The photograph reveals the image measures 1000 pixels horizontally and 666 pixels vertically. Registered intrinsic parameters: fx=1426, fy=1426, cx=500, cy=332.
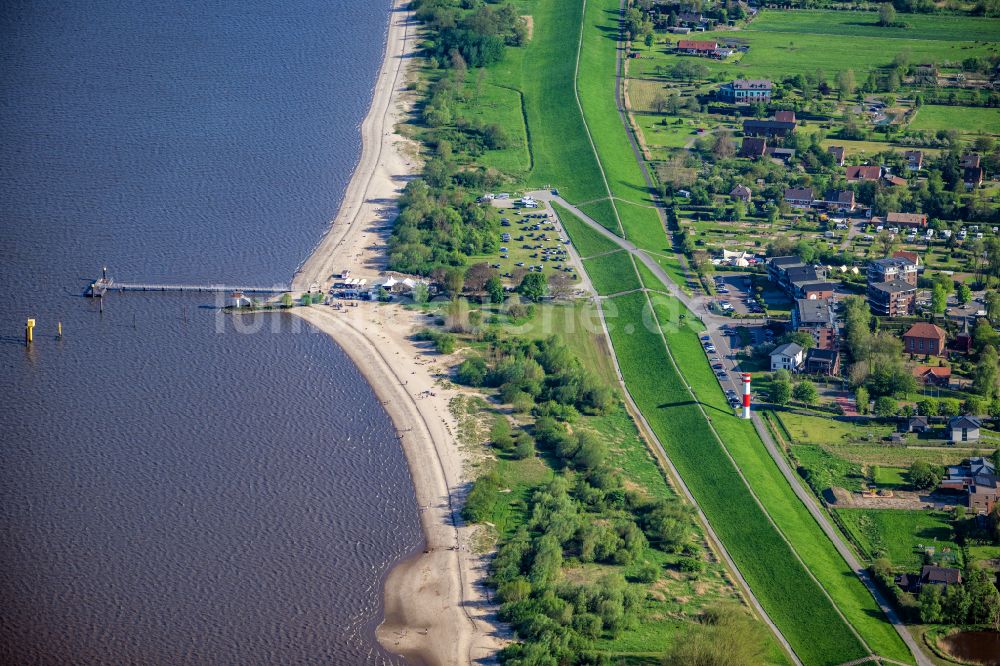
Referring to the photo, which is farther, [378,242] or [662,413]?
[378,242]

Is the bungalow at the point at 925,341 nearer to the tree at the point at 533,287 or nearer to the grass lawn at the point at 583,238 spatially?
the grass lawn at the point at 583,238

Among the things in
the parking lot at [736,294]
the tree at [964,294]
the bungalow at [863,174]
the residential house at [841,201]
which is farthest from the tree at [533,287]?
the bungalow at [863,174]

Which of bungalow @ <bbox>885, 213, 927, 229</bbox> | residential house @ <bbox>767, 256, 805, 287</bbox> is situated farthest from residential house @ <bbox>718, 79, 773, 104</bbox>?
residential house @ <bbox>767, 256, 805, 287</bbox>

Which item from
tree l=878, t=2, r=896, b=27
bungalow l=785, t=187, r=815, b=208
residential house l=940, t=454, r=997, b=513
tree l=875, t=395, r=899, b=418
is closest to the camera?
residential house l=940, t=454, r=997, b=513

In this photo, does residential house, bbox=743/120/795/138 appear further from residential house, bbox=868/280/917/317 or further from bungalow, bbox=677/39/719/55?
residential house, bbox=868/280/917/317

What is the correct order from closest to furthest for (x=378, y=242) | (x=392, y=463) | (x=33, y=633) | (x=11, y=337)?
(x=33, y=633) < (x=392, y=463) < (x=11, y=337) < (x=378, y=242)

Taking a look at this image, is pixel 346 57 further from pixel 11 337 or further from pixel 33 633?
pixel 33 633

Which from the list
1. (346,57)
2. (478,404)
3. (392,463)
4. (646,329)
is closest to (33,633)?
(392,463)

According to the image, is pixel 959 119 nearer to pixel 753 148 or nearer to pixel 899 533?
pixel 753 148
